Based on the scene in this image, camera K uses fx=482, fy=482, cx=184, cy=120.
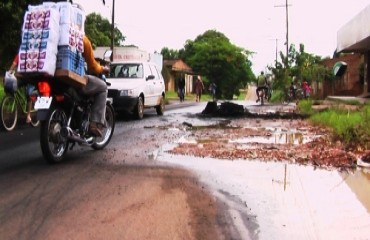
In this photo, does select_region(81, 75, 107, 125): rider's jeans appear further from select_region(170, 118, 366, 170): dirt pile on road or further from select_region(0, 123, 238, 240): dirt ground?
select_region(170, 118, 366, 170): dirt pile on road

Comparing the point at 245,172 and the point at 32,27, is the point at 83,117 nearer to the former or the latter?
the point at 32,27

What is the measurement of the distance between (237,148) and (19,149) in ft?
11.5

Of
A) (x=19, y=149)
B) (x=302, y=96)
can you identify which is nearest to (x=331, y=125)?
(x=19, y=149)

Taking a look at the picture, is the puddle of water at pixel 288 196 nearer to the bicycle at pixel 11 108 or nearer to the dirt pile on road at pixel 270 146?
the dirt pile on road at pixel 270 146

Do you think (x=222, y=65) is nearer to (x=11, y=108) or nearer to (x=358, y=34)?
(x=358, y=34)

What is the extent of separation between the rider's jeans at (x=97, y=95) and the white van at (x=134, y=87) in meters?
5.49

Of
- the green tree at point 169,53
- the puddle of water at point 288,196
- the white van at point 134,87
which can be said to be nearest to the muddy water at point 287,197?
the puddle of water at point 288,196

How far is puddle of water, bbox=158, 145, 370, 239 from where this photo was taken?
3941 mm

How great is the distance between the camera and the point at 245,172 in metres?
6.08

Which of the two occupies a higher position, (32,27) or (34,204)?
(32,27)

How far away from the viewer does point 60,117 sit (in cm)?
654

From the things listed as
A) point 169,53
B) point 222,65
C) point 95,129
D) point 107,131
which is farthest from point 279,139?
point 169,53

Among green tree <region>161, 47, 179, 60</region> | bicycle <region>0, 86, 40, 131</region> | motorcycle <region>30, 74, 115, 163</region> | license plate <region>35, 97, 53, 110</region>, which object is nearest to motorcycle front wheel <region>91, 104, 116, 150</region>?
motorcycle <region>30, 74, 115, 163</region>

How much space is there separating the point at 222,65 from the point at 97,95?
2236 inches
